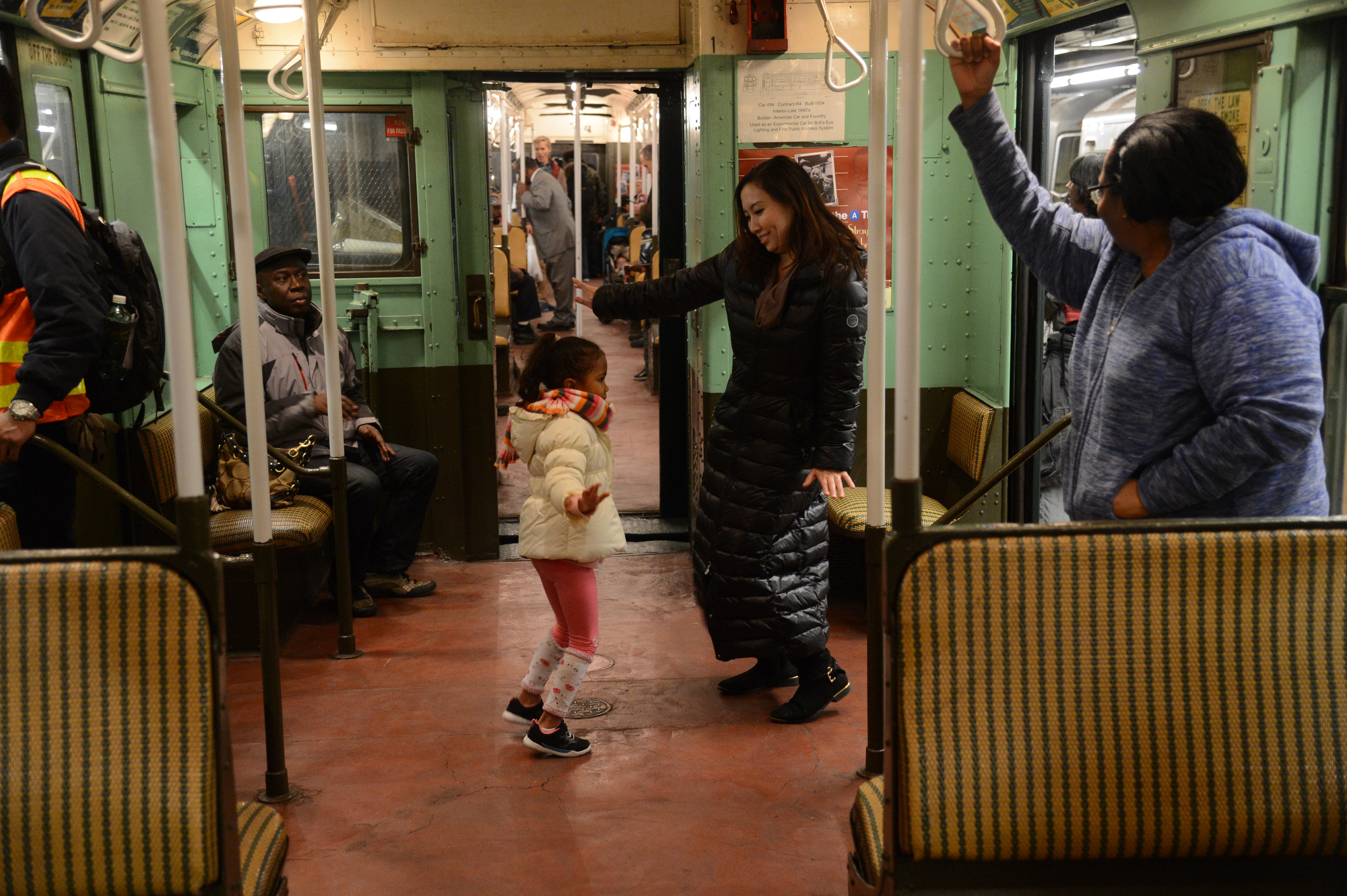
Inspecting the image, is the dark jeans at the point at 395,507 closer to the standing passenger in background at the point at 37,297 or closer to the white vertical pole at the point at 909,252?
the standing passenger in background at the point at 37,297

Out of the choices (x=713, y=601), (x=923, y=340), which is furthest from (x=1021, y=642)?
(x=923, y=340)

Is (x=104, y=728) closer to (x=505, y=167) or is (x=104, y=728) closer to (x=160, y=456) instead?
(x=160, y=456)

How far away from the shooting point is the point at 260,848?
2.17 m

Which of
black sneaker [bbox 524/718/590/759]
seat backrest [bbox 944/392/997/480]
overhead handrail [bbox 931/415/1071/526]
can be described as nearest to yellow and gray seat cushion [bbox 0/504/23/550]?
black sneaker [bbox 524/718/590/759]

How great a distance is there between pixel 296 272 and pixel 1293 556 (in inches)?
167

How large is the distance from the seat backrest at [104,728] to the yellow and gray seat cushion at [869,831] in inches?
44.2

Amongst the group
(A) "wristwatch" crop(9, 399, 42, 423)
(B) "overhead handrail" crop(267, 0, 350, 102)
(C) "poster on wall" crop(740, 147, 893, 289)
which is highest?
(B) "overhead handrail" crop(267, 0, 350, 102)

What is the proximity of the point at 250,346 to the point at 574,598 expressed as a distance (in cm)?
119

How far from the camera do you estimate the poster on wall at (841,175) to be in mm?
5199

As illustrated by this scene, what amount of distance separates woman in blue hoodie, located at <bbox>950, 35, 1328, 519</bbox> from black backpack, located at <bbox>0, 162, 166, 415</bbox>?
2.64 meters

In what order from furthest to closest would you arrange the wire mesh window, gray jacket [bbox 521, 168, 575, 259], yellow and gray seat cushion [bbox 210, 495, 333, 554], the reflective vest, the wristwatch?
gray jacket [bbox 521, 168, 575, 259]
the wire mesh window
yellow and gray seat cushion [bbox 210, 495, 333, 554]
the reflective vest
the wristwatch

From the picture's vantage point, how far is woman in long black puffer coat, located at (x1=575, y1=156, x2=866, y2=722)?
3719 mm

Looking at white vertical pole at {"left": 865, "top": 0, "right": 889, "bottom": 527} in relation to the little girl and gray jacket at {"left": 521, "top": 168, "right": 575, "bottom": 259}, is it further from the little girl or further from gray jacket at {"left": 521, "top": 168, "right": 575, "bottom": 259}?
gray jacket at {"left": 521, "top": 168, "right": 575, "bottom": 259}

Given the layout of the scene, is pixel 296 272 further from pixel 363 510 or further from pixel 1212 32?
pixel 1212 32
